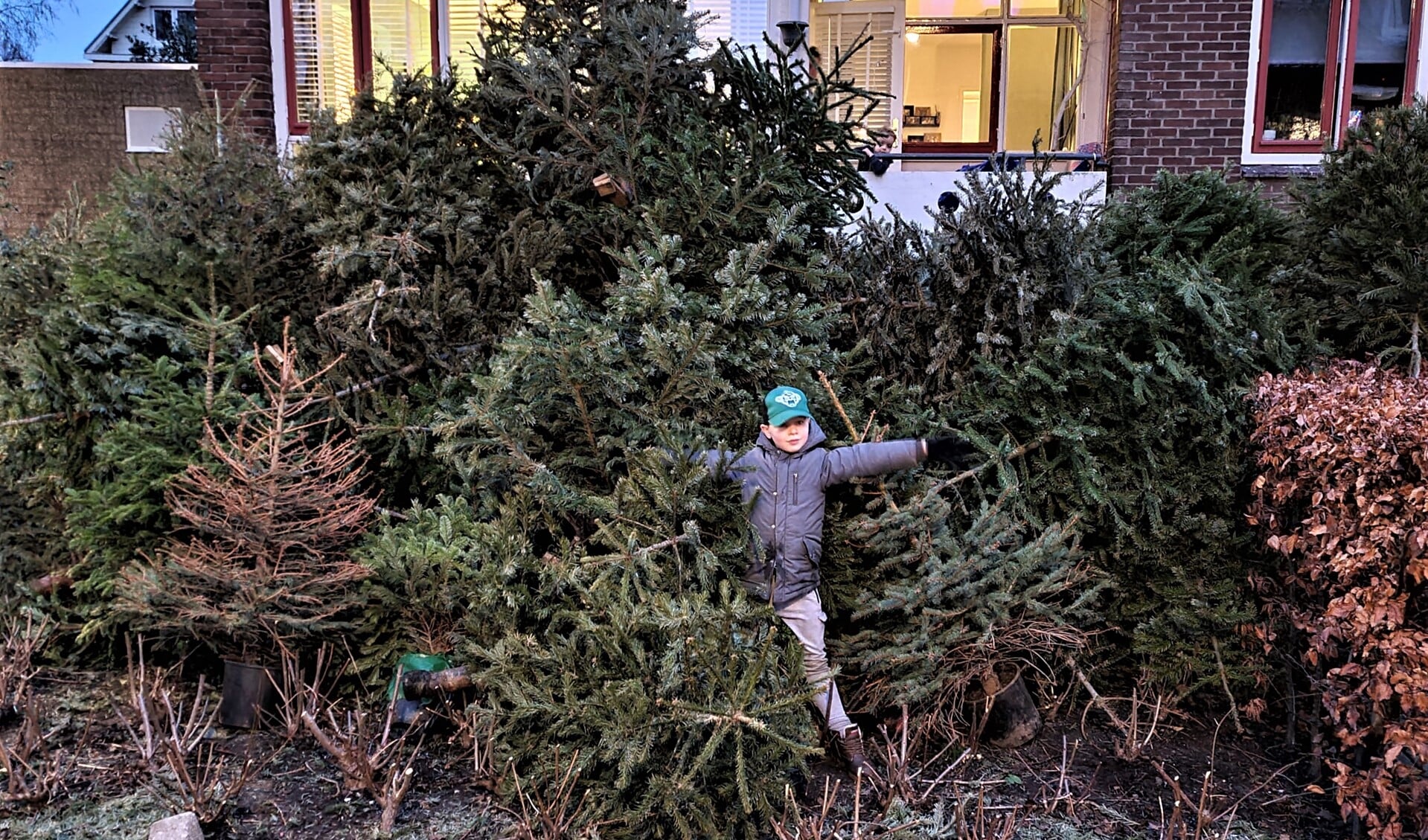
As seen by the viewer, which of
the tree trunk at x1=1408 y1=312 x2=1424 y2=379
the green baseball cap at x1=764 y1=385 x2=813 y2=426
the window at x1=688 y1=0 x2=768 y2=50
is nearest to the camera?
the green baseball cap at x1=764 y1=385 x2=813 y2=426

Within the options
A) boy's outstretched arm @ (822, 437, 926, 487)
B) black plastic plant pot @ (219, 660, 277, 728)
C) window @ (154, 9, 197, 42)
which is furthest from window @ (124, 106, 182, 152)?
boy's outstretched arm @ (822, 437, 926, 487)

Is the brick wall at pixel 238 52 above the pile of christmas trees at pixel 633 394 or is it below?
above

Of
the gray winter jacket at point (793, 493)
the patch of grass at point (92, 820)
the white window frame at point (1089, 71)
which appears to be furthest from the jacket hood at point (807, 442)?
the white window frame at point (1089, 71)

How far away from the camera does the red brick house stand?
909 cm

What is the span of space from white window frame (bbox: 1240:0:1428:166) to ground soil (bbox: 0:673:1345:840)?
21.4 ft

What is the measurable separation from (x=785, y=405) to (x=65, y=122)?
11.7 meters

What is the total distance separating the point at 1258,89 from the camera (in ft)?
30.1

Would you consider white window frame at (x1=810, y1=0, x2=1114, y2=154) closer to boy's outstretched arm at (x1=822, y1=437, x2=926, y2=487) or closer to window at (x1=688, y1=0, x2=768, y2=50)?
window at (x1=688, y1=0, x2=768, y2=50)

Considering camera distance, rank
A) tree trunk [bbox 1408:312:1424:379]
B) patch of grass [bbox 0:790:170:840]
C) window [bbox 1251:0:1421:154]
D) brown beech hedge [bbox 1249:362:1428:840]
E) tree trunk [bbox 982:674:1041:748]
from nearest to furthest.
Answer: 1. brown beech hedge [bbox 1249:362:1428:840]
2. patch of grass [bbox 0:790:170:840]
3. tree trunk [bbox 982:674:1041:748]
4. tree trunk [bbox 1408:312:1424:379]
5. window [bbox 1251:0:1421:154]

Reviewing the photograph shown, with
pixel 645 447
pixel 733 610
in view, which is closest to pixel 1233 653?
pixel 733 610

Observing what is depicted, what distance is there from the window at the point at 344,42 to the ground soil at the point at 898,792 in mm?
7234

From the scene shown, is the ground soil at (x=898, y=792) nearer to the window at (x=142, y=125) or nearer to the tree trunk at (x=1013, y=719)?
the tree trunk at (x=1013, y=719)

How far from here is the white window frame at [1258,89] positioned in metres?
9.08

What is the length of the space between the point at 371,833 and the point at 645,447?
197 cm
